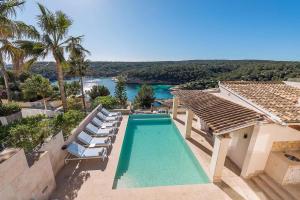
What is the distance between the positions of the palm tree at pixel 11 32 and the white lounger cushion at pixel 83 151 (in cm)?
731

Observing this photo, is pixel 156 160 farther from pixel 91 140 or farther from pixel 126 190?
pixel 91 140

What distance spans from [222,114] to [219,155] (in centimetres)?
189

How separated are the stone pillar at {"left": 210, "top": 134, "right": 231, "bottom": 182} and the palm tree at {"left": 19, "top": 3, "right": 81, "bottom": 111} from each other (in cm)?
1130

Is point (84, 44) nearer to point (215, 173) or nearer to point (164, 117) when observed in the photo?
point (164, 117)

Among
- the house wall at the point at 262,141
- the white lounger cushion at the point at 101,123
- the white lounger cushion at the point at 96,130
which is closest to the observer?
the house wall at the point at 262,141

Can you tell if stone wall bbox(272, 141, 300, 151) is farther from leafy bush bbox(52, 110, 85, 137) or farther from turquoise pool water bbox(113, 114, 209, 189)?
leafy bush bbox(52, 110, 85, 137)

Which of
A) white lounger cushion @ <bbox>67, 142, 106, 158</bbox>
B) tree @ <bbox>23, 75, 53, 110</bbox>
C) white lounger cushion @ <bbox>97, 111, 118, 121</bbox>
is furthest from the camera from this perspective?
tree @ <bbox>23, 75, 53, 110</bbox>

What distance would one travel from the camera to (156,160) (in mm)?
9805

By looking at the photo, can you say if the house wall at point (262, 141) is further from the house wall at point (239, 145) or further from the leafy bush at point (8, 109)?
the leafy bush at point (8, 109)

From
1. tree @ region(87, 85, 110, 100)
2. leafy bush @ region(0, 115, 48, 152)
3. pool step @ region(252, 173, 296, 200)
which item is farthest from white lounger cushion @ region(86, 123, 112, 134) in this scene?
tree @ region(87, 85, 110, 100)

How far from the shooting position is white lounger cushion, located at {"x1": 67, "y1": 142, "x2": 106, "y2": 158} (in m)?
8.64

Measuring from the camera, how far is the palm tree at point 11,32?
983 cm

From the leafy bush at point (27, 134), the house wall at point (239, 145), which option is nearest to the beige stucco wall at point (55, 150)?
the leafy bush at point (27, 134)

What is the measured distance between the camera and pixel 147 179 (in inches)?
320
